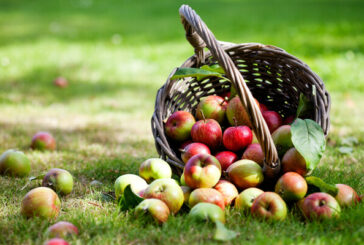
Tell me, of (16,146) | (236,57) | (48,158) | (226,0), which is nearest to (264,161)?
(236,57)

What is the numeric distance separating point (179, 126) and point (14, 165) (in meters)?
1.13

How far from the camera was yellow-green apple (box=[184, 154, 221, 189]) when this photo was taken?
2088mm

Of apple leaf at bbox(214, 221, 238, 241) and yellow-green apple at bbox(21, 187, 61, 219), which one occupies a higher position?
apple leaf at bbox(214, 221, 238, 241)

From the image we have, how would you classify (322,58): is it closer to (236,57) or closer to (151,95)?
(151,95)

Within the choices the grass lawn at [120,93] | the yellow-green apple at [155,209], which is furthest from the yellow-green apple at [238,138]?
the yellow-green apple at [155,209]

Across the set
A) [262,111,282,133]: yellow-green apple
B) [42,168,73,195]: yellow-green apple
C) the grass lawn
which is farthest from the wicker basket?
[42,168,73,195]: yellow-green apple

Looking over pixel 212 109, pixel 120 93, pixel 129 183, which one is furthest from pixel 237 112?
pixel 120 93

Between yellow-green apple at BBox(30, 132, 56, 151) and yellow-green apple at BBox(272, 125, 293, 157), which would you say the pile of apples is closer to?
yellow-green apple at BBox(272, 125, 293, 157)

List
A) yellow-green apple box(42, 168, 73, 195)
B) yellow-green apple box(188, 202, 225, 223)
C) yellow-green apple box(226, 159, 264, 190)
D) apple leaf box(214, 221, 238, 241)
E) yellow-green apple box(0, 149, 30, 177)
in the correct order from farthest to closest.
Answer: yellow-green apple box(0, 149, 30, 177), yellow-green apple box(42, 168, 73, 195), yellow-green apple box(226, 159, 264, 190), yellow-green apple box(188, 202, 225, 223), apple leaf box(214, 221, 238, 241)

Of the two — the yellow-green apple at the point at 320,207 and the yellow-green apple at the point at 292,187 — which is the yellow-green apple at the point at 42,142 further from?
the yellow-green apple at the point at 320,207

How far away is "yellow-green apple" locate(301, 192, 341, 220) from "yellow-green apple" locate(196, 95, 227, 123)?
89 centimetres

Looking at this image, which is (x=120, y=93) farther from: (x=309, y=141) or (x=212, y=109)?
(x=309, y=141)

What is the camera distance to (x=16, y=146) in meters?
3.39

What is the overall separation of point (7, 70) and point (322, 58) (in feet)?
16.3
